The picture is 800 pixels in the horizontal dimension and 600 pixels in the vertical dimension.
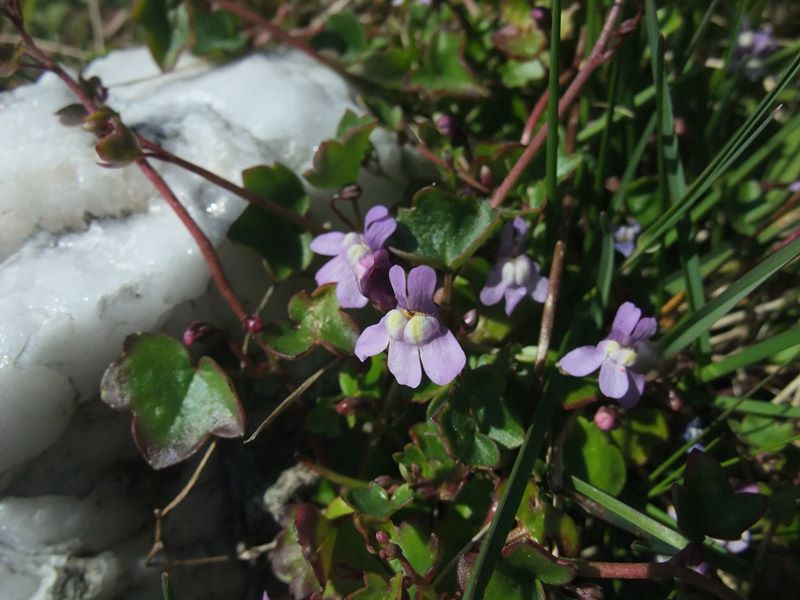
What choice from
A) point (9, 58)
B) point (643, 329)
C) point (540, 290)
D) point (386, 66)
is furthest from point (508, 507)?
point (9, 58)

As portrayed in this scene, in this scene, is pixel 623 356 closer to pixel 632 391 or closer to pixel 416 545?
pixel 632 391

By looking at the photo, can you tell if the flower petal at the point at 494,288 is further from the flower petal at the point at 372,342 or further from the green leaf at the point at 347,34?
the green leaf at the point at 347,34

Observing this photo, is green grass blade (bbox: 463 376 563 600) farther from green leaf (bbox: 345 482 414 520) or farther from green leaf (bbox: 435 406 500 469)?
green leaf (bbox: 345 482 414 520)

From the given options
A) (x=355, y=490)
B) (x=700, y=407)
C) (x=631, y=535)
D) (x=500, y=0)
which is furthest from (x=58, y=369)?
(x=500, y=0)

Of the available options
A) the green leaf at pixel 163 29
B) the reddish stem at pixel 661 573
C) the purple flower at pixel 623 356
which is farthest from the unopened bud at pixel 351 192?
the reddish stem at pixel 661 573

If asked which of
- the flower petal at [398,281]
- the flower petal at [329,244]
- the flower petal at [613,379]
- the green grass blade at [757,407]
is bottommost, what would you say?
the green grass blade at [757,407]

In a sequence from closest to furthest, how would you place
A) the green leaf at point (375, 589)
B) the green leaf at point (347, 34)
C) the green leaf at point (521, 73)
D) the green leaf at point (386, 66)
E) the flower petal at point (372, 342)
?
the flower petal at point (372, 342) < the green leaf at point (375, 589) < the green leaf at point (521, 73) < the green leaf at point (386, 66) < the green leaf at point (347, 34)

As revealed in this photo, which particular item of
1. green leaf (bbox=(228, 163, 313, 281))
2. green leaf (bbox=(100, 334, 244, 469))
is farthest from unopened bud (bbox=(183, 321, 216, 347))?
green leaf (bbox=(228, 163, 313, 281))

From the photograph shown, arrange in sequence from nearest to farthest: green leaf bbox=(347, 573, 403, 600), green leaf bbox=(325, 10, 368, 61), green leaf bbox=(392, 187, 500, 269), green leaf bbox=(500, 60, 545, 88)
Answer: green leaf bbox=(347, 573, 403, 600) < green leaf bbox=(392, 187, 500, 269) < green leaf bbox=(500, 60, 545, 88) < green leaf bbox=(325, 10, 368, 61)
